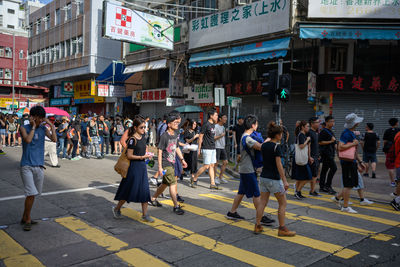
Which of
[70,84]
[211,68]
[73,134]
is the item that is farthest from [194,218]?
[70,84]

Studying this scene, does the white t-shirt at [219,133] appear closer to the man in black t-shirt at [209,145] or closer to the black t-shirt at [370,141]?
the man in black t-shirt at [209,145]

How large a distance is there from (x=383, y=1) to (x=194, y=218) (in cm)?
1249

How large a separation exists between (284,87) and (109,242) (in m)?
7.77

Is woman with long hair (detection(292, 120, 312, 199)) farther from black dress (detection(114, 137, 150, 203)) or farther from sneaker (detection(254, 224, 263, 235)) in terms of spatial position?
black dress (detection(114, 137, 150, 203))

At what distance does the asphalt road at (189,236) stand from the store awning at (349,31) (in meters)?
8.12

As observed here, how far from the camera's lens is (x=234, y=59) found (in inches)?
650

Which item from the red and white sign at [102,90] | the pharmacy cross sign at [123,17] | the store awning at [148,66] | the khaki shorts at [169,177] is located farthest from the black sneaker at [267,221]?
the red and white sign at [102,90]

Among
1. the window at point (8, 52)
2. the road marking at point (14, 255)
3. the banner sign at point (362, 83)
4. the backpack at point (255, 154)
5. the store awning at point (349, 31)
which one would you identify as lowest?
the road marking at point (14, 255)

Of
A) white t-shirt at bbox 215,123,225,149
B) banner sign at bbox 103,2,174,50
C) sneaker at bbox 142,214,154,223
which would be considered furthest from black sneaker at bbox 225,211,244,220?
banner sign at bbox 103,2,174,50

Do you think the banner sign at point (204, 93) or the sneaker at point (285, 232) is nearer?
the sneaker at point (285, 232)

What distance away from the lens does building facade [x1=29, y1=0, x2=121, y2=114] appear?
28.7 metres

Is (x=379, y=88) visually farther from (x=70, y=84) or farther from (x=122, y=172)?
(x=70, y=84)

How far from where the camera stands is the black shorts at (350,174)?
6.58 meters

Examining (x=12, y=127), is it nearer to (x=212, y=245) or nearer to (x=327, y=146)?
(x=327, y=146)
